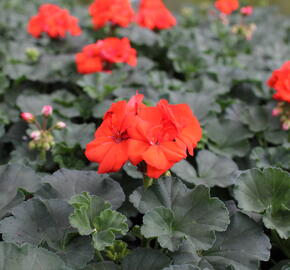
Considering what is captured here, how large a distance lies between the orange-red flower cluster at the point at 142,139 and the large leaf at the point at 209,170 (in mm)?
368

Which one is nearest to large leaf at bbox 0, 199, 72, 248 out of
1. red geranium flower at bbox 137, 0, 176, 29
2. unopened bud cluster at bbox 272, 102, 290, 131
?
unopened bud cluster at bbox 272, 102, 290, 131

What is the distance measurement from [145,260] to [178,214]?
0.55 feet

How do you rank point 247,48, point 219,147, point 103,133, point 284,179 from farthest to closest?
point 247,48, point 219,147, point 284,179, point 103,133

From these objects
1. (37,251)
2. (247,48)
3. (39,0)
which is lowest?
(39,0)

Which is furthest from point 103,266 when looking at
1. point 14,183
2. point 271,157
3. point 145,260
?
point 271,157

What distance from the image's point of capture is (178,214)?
1285mm

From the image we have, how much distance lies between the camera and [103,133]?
1.28 m

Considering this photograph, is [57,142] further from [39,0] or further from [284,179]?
[39,0]

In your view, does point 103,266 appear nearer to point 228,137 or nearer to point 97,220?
point 97,220

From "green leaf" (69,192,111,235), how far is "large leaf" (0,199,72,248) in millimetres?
97

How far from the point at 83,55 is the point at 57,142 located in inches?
30.1

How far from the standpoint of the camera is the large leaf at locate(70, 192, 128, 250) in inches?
45.8

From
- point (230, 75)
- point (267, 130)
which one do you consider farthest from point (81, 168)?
point (230, 75)

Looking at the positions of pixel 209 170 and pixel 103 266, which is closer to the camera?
pixel 103 266
